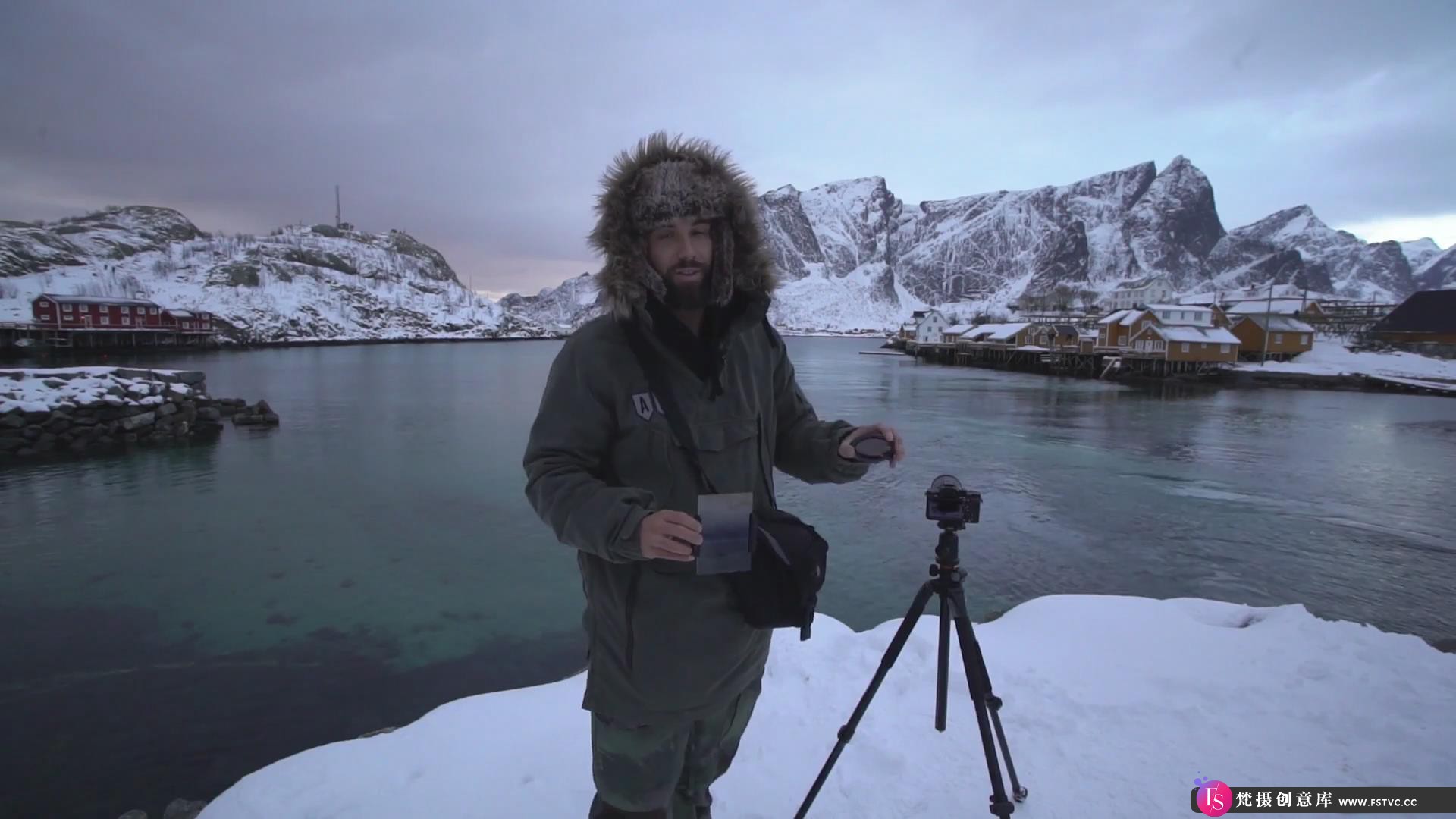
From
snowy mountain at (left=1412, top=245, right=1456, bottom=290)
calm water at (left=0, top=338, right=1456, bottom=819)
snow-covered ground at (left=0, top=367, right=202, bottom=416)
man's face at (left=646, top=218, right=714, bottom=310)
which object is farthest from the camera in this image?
snowy mountain at (left=1412, top=245, right=1456, bottom=290)

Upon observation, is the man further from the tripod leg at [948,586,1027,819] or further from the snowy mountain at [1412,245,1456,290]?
the snowy mountain at [1412,245,1456,290]

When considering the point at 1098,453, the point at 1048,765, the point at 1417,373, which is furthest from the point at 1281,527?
the point at 1417,373

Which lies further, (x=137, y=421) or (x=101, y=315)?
(x=101, y=315)

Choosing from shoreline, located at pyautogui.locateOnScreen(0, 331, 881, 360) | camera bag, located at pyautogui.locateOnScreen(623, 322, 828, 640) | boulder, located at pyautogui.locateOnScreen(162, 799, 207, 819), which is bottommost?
boulder, located at pyautogui.locateOnScreen(162, 799, 207, 819)

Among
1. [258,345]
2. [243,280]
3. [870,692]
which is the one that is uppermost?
[243,280]

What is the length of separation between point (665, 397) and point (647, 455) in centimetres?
17

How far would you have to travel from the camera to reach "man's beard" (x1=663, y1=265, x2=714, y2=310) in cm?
194

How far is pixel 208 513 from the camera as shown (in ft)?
38.0

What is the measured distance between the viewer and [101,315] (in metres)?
68.4

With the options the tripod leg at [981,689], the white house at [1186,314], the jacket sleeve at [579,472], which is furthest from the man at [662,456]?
the white house at [1186,314]

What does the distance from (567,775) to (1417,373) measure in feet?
199

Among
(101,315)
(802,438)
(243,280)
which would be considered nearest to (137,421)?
(802,438)

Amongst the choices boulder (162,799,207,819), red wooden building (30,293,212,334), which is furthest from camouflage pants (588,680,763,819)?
red wooden building (30,293,212,334)

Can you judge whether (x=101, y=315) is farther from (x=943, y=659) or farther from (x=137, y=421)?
(x=943, y=659)
